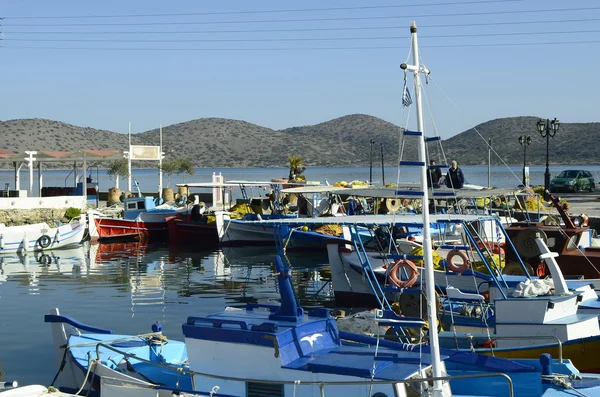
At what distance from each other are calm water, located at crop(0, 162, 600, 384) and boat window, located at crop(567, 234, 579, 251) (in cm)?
464

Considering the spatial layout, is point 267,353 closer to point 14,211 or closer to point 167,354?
point 167,354

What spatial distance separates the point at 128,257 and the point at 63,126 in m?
170

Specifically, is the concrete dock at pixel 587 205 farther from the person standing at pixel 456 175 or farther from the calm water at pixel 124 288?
the person standing at pixel 456 175

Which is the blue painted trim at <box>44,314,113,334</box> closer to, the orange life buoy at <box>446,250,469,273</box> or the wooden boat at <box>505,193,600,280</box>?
the orange life buoy at <box>446,250,469,273</box>

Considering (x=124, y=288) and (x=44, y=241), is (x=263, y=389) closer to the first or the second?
(x=124, y=288)

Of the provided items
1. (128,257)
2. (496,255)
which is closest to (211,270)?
(128,257)

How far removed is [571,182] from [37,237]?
3647cm

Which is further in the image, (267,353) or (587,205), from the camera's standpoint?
(587,205)

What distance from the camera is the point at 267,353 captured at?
10188 mm

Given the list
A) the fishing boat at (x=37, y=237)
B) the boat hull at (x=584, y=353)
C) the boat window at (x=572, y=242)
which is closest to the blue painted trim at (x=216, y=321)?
the boat hull at (x=584, y=353)

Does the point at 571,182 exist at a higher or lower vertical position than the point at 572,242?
higher

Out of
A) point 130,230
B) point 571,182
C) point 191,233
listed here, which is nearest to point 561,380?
point 191,233

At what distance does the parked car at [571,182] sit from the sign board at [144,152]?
27.5m

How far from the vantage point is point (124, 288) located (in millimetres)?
27734
